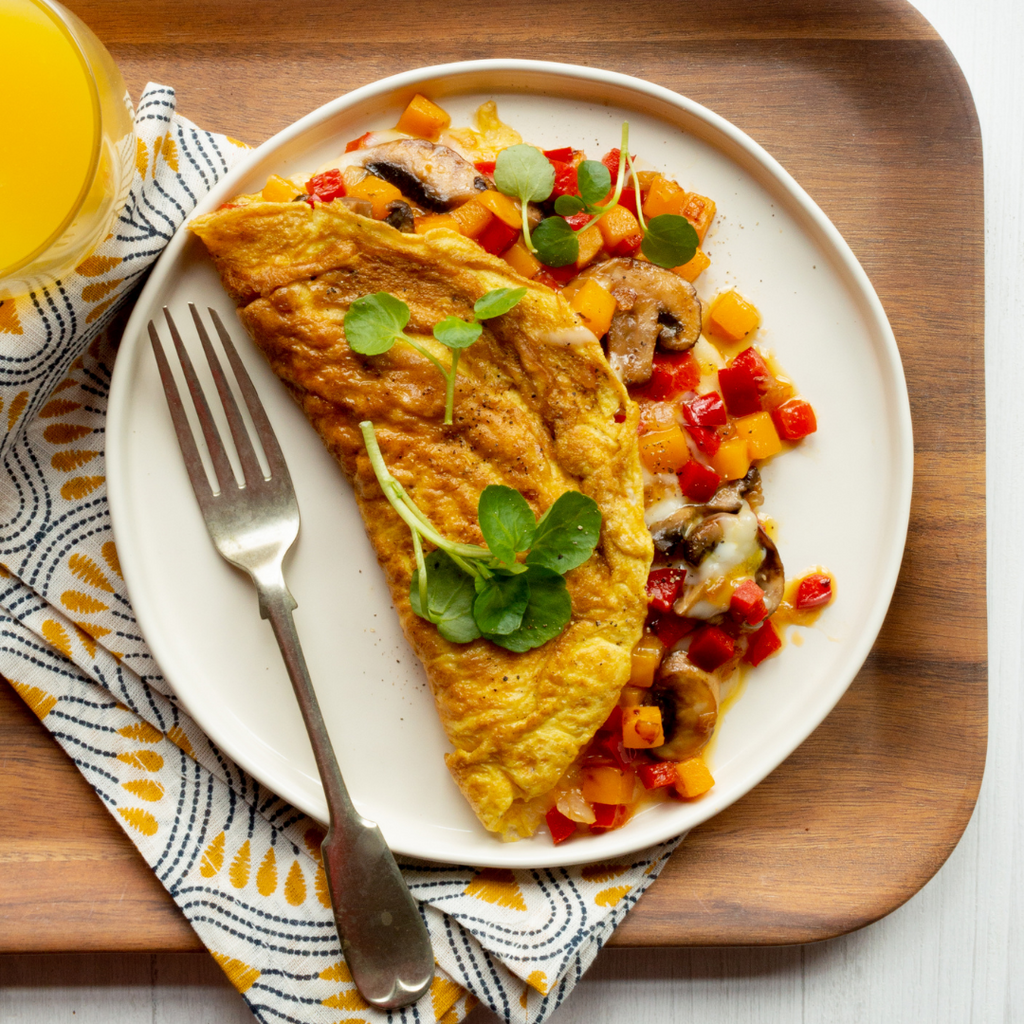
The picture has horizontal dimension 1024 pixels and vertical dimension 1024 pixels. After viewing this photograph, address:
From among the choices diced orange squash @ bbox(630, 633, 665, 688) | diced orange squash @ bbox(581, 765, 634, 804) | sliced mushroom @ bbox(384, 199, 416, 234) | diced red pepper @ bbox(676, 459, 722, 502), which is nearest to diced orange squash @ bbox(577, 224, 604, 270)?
sliced mushroom @ bbox(384, 199, 416, 234)

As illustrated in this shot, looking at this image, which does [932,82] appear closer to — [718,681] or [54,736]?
[718,681]

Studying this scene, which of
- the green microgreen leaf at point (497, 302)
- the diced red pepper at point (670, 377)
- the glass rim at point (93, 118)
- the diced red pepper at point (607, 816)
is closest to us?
the glass rim at point (93, 118)

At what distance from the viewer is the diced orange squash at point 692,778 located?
331 centimetres

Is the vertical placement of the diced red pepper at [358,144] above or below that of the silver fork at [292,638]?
above

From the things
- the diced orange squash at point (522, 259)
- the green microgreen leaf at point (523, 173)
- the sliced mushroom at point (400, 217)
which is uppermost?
the green microgreen leaf at point (523, 173)

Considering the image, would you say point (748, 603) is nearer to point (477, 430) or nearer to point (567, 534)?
point (567, 534)

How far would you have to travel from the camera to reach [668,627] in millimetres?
3318

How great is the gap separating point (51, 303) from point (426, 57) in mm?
1820

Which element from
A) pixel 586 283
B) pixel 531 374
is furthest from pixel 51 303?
pixel 586 283

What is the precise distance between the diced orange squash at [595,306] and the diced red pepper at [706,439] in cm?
54

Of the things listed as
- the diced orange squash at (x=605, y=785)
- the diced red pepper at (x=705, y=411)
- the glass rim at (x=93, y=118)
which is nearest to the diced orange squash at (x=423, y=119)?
the glass rim at (x=93, y=118)

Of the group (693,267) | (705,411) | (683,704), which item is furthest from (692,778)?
(693,267)

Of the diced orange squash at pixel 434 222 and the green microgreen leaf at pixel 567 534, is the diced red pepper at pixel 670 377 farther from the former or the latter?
the diced orange squash at pixel 434 222

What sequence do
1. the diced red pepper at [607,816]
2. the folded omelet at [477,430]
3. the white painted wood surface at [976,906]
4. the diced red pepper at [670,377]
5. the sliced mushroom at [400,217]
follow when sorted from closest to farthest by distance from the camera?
the folded omelet at [477,430] → the sliced mushroom at [400,217] → the diced red pepper at [607,816] → the diced red pepper at [670,377] → the white painted wood surface at [976,906]
